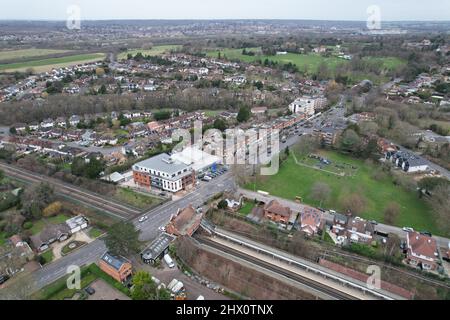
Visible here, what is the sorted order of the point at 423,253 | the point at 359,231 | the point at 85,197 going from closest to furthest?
1. the point at 423,253
2. the point at 359,231
3. the point at 85,197

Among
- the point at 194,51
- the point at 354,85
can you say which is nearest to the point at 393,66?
the point at 354,85

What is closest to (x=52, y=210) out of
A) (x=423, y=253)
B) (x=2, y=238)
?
(x=2, y=238)

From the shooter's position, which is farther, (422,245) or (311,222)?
(311,222)

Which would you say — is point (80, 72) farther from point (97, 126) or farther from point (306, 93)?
point (306, 93)

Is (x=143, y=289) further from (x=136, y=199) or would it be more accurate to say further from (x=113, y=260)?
(x=136, y=199)

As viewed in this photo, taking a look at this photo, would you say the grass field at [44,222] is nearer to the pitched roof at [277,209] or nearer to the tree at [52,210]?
→ the tree at [52,210]

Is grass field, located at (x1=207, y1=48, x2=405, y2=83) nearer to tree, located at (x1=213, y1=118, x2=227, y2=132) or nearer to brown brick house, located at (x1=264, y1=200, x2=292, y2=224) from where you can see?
tree, located at (x1=213, y1=118, x2=227, y2=132)
